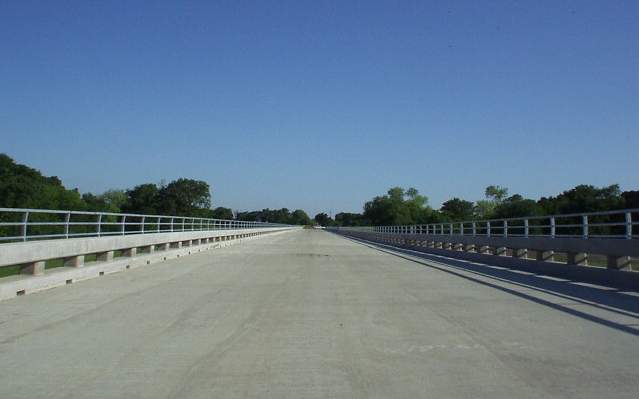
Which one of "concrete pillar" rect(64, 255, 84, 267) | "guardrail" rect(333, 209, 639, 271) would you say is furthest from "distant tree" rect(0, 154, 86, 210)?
"concrete pillar" rect(64, 255, 84, 267)

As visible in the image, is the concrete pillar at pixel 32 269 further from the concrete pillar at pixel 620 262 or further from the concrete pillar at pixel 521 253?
the concrete pillar at pixel 521 253

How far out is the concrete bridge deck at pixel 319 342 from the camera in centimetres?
560

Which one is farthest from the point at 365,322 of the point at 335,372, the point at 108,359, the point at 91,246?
the point at 91,246

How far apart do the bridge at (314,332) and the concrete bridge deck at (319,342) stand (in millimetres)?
27

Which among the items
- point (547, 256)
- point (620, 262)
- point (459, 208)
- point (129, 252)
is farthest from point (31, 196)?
point (459, 208)

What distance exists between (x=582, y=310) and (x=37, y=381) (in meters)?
8.06

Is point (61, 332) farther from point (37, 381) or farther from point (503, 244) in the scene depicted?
point (503, 244)

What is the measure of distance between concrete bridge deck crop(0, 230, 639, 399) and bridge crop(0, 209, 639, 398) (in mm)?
27

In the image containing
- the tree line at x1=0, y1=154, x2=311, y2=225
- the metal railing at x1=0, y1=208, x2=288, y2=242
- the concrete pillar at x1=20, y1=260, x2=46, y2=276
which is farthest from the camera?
the tree line at x1=0, y1=154, x2=311, y2=225

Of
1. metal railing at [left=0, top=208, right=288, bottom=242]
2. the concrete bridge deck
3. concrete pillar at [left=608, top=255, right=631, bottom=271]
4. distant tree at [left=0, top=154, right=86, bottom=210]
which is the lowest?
the concrete bridge deck

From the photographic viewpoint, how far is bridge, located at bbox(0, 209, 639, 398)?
18.6ft

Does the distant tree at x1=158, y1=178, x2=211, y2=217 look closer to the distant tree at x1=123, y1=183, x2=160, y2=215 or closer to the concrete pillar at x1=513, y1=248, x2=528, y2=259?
the distant tree at x1=123, y1=183, x2=160, y2=215

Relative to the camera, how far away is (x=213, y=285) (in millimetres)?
13797

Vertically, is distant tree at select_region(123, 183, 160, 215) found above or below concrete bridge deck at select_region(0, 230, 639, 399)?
above
